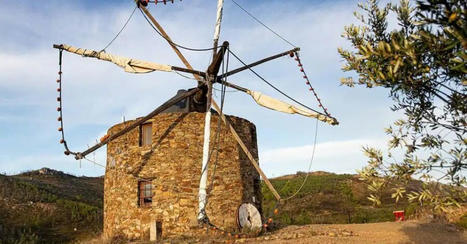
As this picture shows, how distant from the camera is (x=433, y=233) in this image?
1229 cm

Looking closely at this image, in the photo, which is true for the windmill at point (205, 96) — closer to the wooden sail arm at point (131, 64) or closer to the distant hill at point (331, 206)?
the wooden sail arm at point (131, 64)

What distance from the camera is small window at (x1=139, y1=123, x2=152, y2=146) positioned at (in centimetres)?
1320

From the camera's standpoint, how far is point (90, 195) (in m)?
28.9

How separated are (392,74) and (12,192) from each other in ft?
76.4

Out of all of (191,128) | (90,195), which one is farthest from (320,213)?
(90,195)

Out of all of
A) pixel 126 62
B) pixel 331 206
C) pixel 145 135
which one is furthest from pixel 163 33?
pixel 331 206

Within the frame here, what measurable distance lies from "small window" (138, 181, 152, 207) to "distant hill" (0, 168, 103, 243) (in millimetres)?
5005

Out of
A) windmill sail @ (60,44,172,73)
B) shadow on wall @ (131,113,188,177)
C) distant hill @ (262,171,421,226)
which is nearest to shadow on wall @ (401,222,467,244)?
distant hill @ (262,171,421,226)

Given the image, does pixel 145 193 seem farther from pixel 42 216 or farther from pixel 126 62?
pixel 42 216

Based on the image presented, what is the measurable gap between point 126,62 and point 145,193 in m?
4.27

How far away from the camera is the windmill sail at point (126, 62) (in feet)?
41.7

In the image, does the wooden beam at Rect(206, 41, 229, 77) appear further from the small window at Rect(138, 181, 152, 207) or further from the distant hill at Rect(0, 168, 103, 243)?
the distant hill at Rect(0, 168, 103, 243)

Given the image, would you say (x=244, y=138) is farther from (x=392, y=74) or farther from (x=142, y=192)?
(x=392, y=74)

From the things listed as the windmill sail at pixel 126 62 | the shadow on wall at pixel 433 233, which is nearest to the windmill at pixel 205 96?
the windmill sail at pixel 126 62
